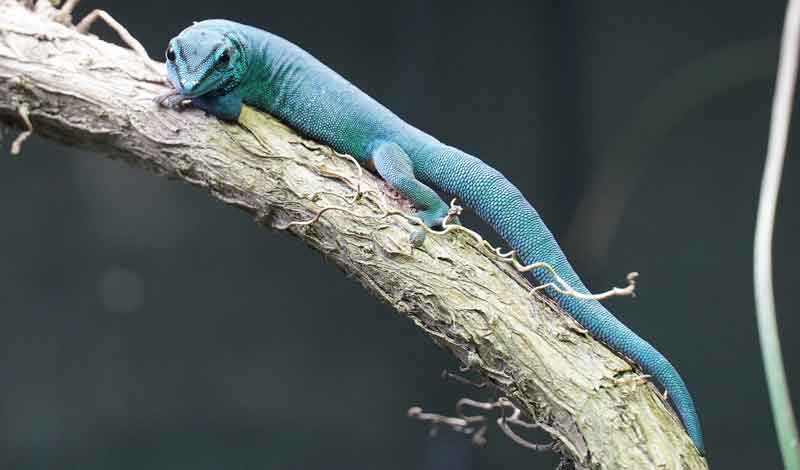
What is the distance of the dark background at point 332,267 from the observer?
11.0 ft

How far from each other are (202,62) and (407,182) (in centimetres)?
58

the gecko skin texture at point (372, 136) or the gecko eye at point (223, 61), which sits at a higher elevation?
the gecko skin texture at point (372, 136)

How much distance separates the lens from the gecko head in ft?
5.86

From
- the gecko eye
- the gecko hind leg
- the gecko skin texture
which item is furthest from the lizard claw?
the gecko hind leg

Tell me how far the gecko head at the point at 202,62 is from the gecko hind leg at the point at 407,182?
424 mm

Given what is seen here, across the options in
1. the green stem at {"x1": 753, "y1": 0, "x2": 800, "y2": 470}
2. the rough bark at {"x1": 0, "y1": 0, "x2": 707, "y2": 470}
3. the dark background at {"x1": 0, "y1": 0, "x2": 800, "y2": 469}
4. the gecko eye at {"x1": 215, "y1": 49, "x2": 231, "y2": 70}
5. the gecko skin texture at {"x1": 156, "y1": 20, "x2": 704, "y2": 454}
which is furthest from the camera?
the dark background at {"x1": 0, "y1": 0, "x2": 800, "y2": 469}

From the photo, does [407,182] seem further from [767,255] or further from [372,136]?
[767,255]

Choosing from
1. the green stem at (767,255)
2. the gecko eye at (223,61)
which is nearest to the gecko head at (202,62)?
the gecko eye at (223,61)

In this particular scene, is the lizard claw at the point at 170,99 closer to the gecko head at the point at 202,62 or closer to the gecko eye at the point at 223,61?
the gecko head at the point at 202,62

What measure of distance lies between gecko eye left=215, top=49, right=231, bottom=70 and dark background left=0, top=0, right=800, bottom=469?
1.51 m

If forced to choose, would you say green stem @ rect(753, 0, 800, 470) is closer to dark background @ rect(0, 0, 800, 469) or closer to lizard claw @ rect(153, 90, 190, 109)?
lizard claw @ rect(153, 90, 190, 109)

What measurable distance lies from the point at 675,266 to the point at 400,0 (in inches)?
68.9

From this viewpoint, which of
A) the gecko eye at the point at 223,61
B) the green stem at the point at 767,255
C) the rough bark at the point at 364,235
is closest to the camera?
the green stem at the point at 767,255

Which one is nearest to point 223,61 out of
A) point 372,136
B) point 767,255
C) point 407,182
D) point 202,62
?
point 202,62
